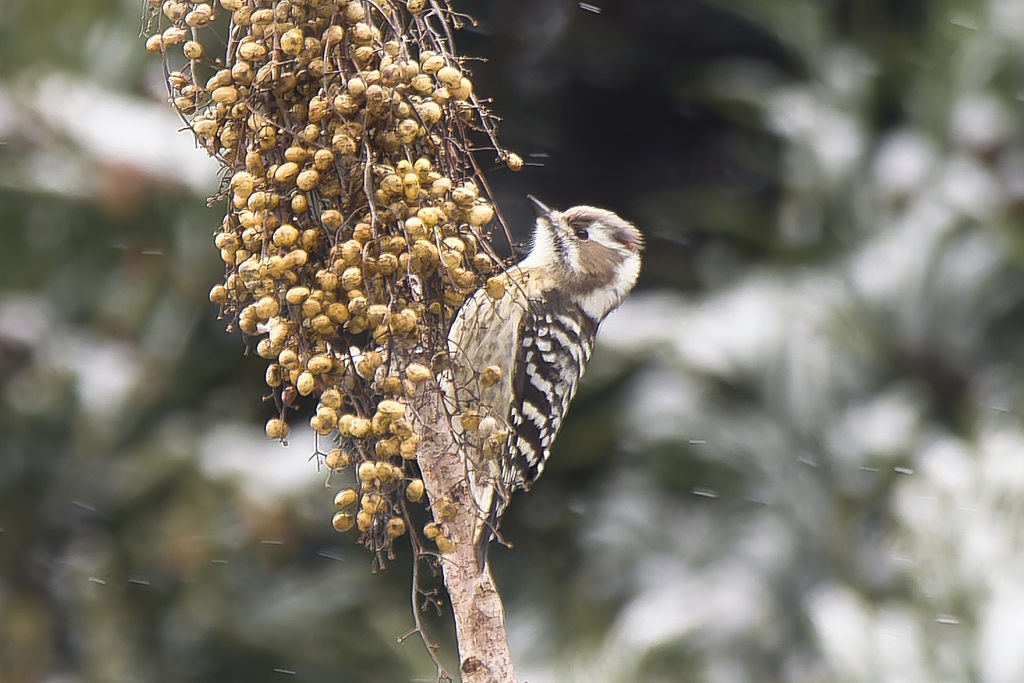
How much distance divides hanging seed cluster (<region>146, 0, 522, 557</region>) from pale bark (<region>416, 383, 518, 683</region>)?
1.4 inches

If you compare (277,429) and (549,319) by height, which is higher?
(277,429)

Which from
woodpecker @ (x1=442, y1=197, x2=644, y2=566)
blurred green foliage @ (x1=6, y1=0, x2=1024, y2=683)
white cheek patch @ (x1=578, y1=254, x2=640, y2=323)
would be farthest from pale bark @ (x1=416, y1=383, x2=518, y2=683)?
blurred green foliage @ (x1=6, y1=0, x2=1024, y2=683)

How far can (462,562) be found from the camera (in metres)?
0.84

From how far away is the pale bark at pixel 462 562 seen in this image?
808mm

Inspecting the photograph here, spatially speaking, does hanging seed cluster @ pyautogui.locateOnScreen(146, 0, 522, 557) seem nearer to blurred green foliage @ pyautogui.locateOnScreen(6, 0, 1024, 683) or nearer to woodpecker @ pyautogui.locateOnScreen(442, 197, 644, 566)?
woodpecker @ pyautogui.locateOnScreen(442, 197, 644, 566)

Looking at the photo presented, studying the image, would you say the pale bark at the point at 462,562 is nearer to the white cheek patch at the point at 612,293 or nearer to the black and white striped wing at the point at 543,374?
the black and white striped wing at the point at 543,374

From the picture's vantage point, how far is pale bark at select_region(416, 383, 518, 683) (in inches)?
31.8

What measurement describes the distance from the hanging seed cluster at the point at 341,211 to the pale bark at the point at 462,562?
0.12 ft

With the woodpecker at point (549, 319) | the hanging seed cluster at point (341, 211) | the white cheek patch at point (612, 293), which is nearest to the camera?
the hanging seed cluster at point (341, 211)

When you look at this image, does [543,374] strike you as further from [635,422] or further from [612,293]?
[635,422]

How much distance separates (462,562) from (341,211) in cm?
31

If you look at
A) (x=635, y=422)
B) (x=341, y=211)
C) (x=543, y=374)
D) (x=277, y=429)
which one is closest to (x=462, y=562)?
(x=277, y=429)

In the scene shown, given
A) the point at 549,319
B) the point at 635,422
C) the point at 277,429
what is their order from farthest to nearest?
the point at 635,422
the point at 549,319
the point at 277,429

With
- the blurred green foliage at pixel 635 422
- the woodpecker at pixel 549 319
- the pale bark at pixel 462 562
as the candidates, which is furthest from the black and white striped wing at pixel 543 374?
the blurred green foliage at pixel 635 422
